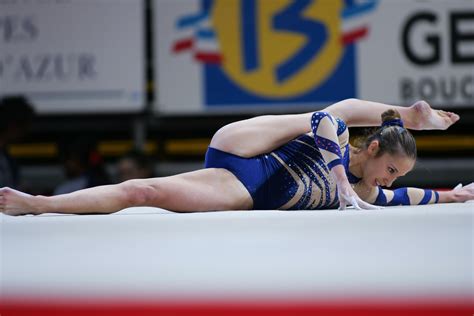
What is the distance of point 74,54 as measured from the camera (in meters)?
4.84

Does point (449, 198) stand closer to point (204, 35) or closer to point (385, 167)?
point (385, 167)

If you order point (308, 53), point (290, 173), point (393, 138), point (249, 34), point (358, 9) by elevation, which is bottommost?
point (290, 173)

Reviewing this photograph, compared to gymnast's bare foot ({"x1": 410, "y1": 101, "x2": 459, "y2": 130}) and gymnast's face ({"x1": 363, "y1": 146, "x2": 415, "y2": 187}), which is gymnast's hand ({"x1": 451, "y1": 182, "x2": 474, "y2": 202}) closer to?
gymnast's bare foot ({"x1": 410, "y1": 101, "x2": 459, "y2": 130})

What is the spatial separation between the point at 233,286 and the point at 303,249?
0.29 meters

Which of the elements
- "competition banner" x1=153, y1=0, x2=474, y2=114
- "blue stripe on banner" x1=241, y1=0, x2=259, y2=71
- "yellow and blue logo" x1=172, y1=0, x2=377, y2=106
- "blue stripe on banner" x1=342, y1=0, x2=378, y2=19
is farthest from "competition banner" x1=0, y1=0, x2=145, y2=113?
"blue stripe on banner" x1=342, y1=0, x2=378, y2=19

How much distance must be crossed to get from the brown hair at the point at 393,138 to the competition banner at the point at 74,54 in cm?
245

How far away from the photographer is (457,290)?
1.18 meters

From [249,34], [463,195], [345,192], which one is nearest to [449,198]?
[463,195]

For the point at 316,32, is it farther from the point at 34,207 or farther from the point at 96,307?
the point at 96,307

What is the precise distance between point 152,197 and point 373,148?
2.53ft

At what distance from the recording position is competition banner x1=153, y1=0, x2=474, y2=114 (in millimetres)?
4750

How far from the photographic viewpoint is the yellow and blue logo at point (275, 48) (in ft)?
15.6

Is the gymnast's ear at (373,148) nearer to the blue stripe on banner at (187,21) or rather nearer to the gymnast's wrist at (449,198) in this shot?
the gymnast's wrist at (449,198)

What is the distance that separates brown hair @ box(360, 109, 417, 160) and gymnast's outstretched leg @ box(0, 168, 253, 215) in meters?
0.49
